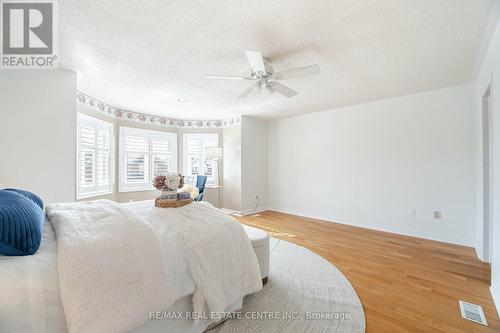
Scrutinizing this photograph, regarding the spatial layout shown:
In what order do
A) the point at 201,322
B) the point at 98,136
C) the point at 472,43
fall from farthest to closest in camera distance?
the point at 98,136
the point at 472,43
the point at 201,322

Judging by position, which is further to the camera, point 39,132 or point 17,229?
point 39,132

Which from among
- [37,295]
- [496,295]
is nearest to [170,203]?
[37,295]

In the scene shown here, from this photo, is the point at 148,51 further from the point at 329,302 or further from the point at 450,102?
the point at 450,102

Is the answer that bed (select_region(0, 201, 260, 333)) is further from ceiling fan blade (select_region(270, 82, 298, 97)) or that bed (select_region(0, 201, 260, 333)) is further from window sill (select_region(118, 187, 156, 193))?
window sill (select_region(118, 187, 156, 193))

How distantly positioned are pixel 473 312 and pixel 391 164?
8.20 ft

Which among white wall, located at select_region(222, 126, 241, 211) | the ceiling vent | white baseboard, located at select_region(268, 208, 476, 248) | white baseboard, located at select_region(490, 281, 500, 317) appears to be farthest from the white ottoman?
white wall, located at select_region(222, 126, 241, 211)

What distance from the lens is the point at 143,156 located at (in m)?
4.91

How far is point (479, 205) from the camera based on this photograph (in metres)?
2.81

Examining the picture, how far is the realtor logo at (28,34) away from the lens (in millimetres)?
1621

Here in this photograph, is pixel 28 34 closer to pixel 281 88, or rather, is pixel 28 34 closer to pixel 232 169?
pixel 281 88


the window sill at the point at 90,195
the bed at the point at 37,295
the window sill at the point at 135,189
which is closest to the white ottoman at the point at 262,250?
the bed at the point at 37,295

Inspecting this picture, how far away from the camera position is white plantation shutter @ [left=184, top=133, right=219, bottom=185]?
551 centimetres

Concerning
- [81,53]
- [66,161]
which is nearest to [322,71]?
[81,53]

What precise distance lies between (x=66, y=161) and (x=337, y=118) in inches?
184
